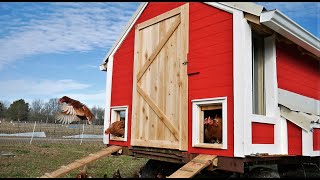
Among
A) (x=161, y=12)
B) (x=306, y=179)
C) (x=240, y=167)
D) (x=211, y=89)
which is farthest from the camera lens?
(x=306, y=179)

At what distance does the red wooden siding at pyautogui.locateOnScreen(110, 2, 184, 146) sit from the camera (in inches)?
278

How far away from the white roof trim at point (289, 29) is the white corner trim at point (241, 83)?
37 cm

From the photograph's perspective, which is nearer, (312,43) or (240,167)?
(240,167)

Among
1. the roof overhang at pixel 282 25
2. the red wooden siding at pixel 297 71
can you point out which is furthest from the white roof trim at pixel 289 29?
the red wooden siding at pixel 297 71

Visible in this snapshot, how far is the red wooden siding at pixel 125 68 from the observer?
706 centimetres

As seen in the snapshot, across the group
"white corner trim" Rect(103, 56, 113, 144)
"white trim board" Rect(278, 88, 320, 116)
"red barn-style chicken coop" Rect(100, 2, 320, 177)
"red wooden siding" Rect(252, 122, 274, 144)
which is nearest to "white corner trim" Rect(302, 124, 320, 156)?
"red barn-style chicken coop" Rect(100, 2, 320, 177)

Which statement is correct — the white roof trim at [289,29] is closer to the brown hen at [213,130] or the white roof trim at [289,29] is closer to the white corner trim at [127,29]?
the brown hen at [213,130]

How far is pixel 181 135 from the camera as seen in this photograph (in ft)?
18.6

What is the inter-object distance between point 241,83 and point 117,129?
12.0 feet

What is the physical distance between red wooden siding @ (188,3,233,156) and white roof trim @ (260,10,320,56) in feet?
2.16

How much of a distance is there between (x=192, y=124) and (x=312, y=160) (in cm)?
322

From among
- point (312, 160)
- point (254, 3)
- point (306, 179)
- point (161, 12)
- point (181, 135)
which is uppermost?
point (161, 12)

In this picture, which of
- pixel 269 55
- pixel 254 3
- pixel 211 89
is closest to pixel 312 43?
pixel 269 55

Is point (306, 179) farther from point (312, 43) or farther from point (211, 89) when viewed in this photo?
point (211, 89)
